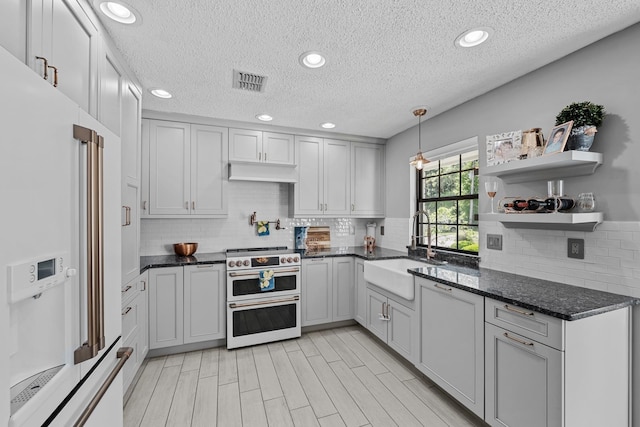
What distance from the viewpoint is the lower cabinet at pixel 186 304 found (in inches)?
112

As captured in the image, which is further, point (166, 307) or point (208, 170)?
point (208, 170)

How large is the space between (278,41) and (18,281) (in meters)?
1.78

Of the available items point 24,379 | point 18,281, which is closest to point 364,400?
point 24,379

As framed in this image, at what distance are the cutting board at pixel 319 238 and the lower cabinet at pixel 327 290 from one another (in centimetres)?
56

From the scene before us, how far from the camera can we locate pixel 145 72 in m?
2.27

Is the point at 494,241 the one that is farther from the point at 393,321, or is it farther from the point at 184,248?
the point at 184,248

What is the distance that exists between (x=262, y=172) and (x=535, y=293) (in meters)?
2.82

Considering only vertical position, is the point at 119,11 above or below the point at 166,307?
above

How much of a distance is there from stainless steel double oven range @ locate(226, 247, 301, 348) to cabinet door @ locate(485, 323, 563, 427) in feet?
6.56

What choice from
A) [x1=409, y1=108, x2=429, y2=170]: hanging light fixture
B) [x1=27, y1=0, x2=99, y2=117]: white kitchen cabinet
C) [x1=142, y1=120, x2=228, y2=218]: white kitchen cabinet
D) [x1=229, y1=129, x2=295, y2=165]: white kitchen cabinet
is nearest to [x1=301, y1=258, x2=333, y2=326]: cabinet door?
[x1=142, y1=120, x2=228, y2=218]: white kitchen cabinet

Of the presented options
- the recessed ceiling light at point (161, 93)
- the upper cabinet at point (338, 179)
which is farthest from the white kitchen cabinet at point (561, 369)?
the recessed ceiling light at point (161, 93)

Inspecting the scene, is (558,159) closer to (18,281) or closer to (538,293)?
(538,293)

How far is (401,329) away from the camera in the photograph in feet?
8.86

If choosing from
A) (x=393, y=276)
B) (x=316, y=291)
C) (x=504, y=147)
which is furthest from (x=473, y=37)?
(x=316, y=291)
